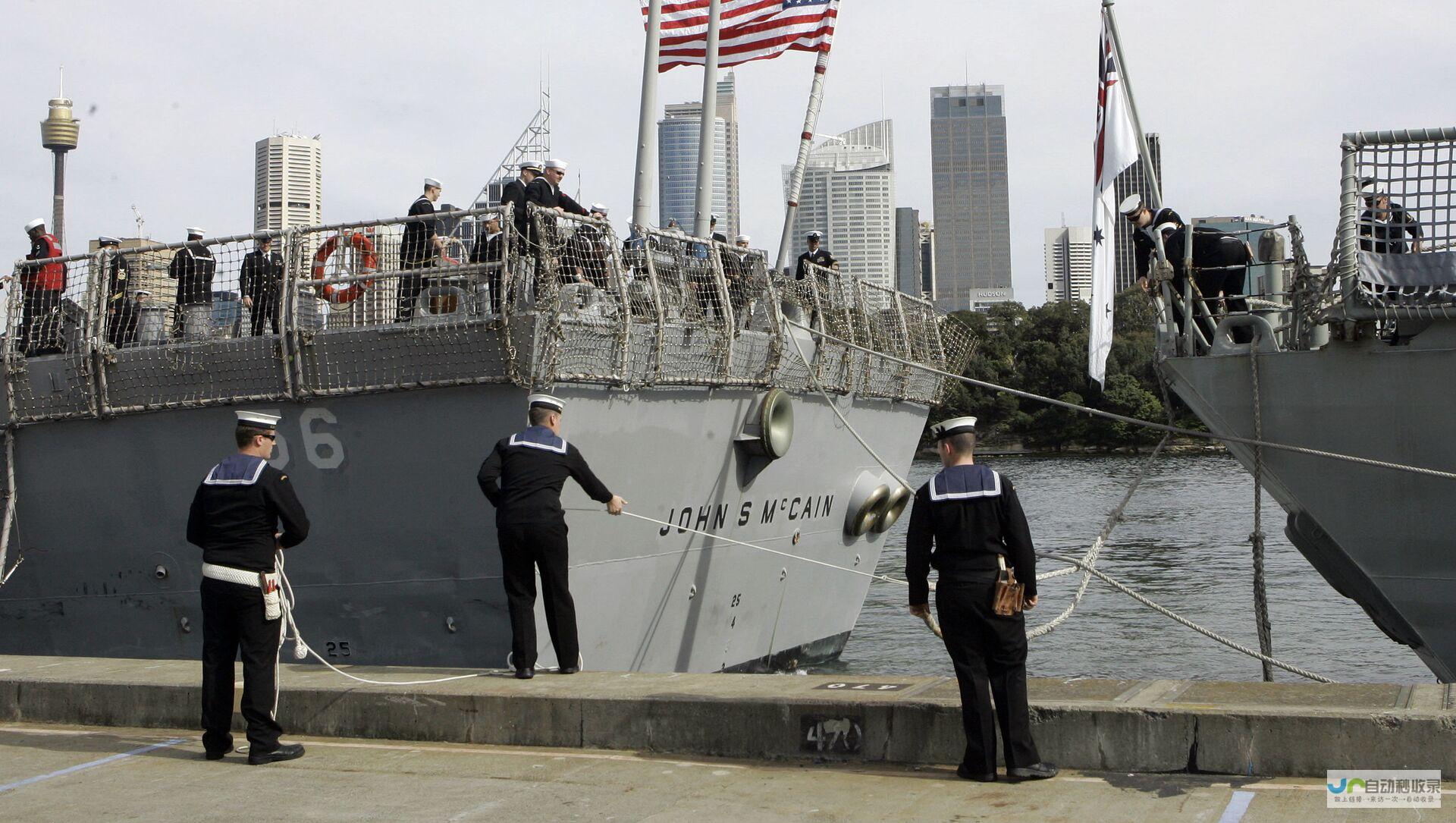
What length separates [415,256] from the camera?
1114cm

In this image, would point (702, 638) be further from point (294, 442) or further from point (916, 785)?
point (916, 785)

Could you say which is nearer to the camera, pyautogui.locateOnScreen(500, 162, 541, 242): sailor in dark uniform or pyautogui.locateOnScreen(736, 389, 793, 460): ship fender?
pyautogui.locateOnScreen(500, 162, 541, 242): sailor in dark uniform

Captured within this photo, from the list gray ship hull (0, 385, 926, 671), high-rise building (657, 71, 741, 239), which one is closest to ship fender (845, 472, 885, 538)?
gray ship hull (0, 385, 926, 671)

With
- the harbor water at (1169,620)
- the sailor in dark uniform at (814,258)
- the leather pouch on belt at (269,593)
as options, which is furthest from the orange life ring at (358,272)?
the harbor water at (1169,620)

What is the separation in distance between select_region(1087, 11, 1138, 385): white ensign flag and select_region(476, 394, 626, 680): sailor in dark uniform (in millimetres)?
4760

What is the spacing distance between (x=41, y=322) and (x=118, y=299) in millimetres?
903

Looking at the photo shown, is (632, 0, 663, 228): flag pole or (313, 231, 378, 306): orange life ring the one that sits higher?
(632, 0, 663, 228): flag pole

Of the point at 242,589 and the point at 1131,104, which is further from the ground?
the point at 1131,104

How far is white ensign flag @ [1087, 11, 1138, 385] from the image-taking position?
11.1 m

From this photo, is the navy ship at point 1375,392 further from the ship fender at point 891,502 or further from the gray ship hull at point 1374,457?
the ship fender at point 891,502

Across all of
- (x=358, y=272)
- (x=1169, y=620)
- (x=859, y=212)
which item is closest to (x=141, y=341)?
(x=358, y=272)

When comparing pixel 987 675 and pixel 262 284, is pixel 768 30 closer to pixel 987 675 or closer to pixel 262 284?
pixel 262 284

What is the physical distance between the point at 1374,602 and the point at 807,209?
13211cm

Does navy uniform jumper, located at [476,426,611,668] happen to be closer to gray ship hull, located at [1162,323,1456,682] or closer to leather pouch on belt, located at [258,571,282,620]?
leather pouch on belt, located at [258,571,282,620]
